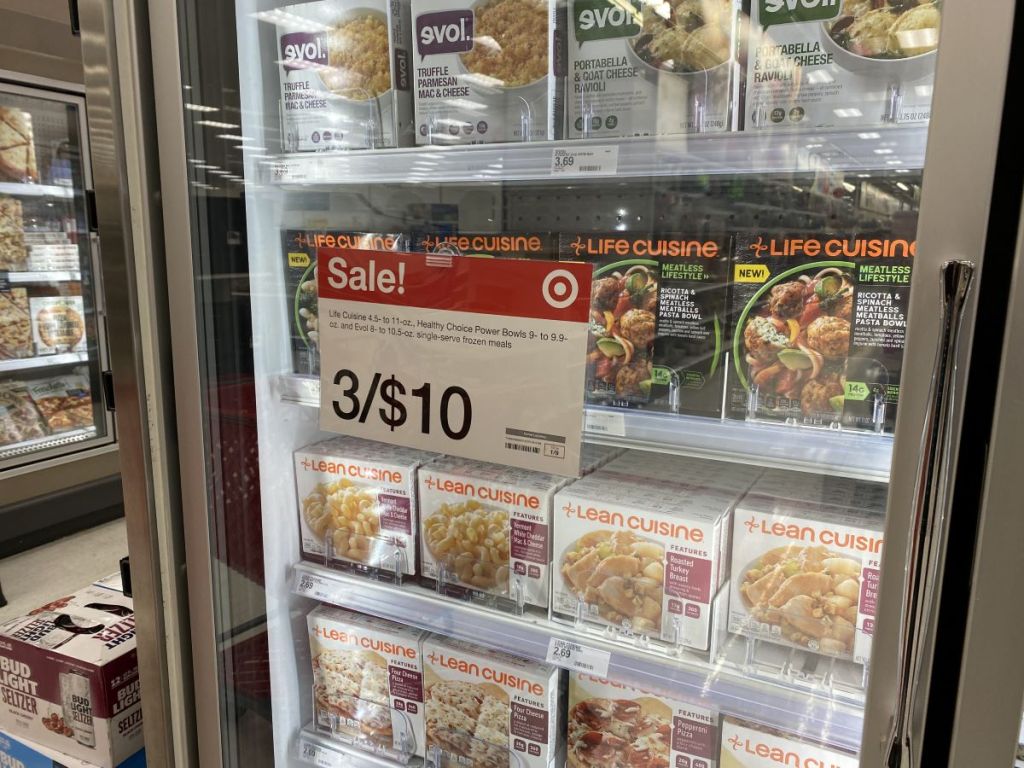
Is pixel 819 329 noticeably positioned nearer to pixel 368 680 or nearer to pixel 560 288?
pixel 560 288

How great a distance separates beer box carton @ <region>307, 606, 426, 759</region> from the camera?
1355 mm

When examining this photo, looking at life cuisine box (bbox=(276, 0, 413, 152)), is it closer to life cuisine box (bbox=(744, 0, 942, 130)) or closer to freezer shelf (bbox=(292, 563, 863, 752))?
life cuisine box (bbox=(744, 0, 942, 130))

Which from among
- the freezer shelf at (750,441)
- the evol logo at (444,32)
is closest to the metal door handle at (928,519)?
the freezer shelf at (750,441)

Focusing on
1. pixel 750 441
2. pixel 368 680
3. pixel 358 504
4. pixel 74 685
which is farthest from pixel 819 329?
pixel 74 685

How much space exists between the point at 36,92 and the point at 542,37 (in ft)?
10.5

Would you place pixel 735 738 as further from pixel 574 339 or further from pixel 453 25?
pixel 453 25

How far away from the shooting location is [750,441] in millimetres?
963

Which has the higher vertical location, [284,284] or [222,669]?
[284,284]

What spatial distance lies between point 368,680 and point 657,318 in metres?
0.84

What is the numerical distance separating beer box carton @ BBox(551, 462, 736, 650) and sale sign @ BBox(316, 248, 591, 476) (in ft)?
0.53

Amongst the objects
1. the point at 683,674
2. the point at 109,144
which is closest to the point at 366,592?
the point at 683,674

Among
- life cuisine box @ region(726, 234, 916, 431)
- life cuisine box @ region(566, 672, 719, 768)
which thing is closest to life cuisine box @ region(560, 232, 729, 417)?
life cuisine box @ region(726, 234, 916, 431)

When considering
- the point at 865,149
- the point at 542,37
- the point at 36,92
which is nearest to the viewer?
the point at 865,149

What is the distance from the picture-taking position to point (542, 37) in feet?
3.55
